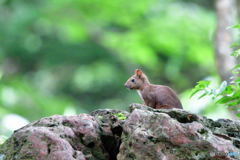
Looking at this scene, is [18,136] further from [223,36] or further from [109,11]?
[109,11]

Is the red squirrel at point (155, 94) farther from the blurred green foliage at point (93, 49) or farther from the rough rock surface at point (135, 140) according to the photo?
the rough rock surface at point (135, 140)

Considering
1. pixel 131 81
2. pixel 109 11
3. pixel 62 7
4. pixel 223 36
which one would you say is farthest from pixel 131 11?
pixel 131 81

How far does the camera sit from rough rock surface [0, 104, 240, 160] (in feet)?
14.4

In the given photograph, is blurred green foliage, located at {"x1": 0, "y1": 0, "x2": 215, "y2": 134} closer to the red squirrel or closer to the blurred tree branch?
the red squirrel

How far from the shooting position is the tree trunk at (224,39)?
30.2 feet

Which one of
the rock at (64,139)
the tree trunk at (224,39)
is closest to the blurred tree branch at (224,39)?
the tree trunk at (224,39)

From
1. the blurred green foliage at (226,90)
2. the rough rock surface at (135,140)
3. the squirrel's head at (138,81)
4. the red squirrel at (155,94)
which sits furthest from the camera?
the squirrel's head at (138,81)

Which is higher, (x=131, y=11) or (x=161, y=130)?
(x=131, y=11)

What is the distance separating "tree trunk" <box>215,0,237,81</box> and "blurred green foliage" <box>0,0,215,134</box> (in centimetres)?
232

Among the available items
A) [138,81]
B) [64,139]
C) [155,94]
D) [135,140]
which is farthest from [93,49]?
[135,140]

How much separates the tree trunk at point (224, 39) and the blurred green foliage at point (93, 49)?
2.32 meters

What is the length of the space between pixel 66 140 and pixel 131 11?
31.4 ft

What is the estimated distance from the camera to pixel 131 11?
1395cm

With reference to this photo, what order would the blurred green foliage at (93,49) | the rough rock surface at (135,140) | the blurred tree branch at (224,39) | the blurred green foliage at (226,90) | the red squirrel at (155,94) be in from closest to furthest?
the rough rock surface at (135,140) → the blurred green foliage at (226,90) → the red squirrel at (155,94) → the blurred tree branch at (224,39) → the blurred green foliage at (93,49)
